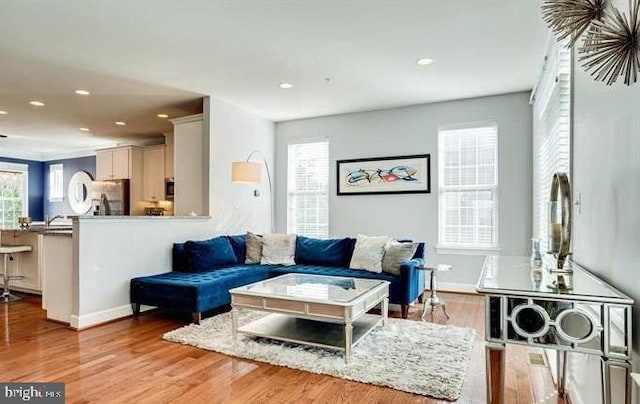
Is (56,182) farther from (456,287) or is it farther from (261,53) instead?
(456,287)

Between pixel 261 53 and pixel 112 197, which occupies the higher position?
pixel 261 53

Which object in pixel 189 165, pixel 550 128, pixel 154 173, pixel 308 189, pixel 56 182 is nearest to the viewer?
pixel 550 128

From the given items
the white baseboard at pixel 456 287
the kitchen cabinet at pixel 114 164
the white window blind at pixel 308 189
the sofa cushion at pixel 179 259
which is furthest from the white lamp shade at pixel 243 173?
the kitchen cabinet at pixel 114 164

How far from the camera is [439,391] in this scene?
7.73 feet

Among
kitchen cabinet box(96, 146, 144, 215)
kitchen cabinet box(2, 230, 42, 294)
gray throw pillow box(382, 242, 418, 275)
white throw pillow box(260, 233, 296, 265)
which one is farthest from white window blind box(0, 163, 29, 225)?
gray throw pillow box(382, 242, 418, 275)

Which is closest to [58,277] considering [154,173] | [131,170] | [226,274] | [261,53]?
[226,274]

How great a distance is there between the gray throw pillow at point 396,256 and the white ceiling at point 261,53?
1978 mm

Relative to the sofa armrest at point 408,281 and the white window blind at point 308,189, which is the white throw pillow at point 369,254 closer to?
the sofa armrest at point 408,281

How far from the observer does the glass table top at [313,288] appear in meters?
3.01

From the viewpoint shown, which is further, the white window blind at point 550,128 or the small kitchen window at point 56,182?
the small kitchen window at point 56,182

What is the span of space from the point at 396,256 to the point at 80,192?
26.9 feet

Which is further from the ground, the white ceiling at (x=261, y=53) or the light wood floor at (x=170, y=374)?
the white ceiling at (x=261, y=53)

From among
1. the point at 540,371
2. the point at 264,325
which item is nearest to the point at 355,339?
the point at 264,325

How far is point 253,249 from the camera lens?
519 cm
